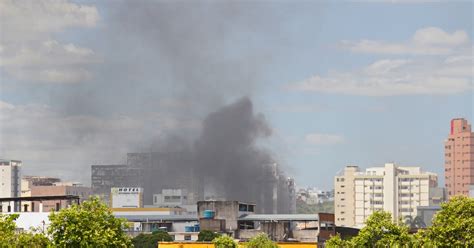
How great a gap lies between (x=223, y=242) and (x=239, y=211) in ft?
279

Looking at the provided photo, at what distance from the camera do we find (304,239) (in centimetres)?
17750

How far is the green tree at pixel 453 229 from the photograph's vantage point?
7756 cm

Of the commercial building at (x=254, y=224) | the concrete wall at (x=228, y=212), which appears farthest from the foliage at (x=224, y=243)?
the concrete wall at (x=228, y=212)

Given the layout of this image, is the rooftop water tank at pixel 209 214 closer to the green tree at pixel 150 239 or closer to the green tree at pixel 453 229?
the green tree at pixel 150 239

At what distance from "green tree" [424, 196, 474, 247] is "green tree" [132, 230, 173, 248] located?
111 m

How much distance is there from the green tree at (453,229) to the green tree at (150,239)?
111 meters

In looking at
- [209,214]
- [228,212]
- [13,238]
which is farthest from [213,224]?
[13,238]

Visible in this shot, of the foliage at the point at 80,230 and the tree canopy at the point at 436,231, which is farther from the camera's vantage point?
the tree canopy at the point at 436,231

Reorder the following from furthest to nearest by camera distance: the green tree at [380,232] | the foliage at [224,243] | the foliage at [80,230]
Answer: the foliage at [224,243] → the green tree at [380,232] → the foliage at [80,230]

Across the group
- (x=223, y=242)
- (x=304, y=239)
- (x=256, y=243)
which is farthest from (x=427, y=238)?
(x=304, y=239)

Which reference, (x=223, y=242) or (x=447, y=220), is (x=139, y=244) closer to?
(x=223, y=242)

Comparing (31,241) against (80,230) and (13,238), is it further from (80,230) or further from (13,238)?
(80,230)

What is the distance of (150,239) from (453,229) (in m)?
116

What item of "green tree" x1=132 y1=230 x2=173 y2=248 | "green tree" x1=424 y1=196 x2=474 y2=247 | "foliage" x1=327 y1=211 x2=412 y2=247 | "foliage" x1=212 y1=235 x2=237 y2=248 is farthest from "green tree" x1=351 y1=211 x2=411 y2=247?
"green tree" x1=132 y1=230 x2=173 y2=248
